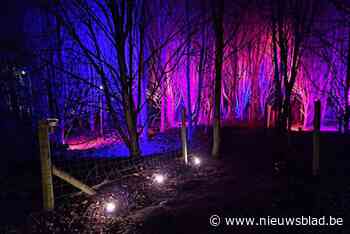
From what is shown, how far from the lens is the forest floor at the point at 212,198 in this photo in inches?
155

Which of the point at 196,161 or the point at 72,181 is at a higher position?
the point at 72,181

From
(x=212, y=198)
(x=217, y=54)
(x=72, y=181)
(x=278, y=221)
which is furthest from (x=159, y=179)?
(x=217, y=54)

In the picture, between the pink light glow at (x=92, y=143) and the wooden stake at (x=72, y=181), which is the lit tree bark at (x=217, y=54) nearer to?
the wooden stake at (x=72, y=181)

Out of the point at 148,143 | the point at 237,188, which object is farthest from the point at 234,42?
the point at 237,188

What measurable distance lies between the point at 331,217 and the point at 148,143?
7.14m

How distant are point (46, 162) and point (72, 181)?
621 mm

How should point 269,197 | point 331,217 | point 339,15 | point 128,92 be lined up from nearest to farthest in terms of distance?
point 331,217
point 269,197
point 128,92
point 339,15

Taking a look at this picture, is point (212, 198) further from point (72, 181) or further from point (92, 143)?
point (92, 143)

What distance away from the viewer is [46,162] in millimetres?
4270

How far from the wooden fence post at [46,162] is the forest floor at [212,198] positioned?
0.23 metres

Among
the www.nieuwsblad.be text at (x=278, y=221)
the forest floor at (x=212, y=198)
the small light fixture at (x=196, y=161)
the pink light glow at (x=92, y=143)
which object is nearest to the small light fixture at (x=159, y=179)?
the forest floor at (x=212, y=198)

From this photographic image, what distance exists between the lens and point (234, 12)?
11.9 m

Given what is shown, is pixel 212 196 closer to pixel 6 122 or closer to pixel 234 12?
pixel 6 122

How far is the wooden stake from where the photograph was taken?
438 centimetres
